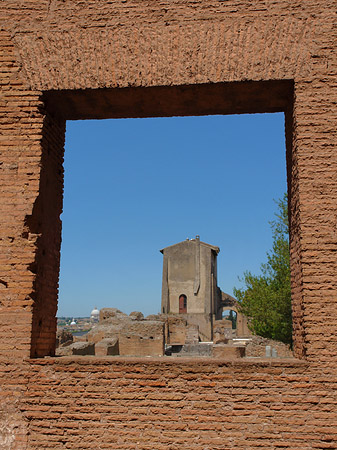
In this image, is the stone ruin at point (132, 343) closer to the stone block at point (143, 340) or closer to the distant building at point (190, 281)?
the stone block at point (143, 340)

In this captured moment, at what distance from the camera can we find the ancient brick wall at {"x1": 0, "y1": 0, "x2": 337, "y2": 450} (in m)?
4.15

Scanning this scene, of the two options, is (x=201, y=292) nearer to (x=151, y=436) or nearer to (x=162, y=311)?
(x=162, y=311)

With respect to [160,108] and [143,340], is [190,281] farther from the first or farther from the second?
[160,108]

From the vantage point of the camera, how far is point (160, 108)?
5.40 m

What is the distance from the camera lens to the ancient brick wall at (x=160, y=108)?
4.15 meters

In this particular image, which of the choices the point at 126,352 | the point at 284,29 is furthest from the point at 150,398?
the point at 126,352

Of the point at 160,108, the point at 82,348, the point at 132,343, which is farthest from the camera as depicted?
the point at 132,343

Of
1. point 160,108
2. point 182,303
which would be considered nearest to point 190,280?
point 182,303

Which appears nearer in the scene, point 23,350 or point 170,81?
point 23,350

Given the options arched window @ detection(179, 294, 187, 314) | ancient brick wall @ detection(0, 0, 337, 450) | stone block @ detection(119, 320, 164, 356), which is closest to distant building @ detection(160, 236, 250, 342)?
arched window @ detection(179, 294, 187, 314)

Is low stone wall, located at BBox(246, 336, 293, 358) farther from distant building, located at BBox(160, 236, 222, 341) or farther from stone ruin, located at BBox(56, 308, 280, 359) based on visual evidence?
distant building, located at BBox(160, 236, 222, 341)

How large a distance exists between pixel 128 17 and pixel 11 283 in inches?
129

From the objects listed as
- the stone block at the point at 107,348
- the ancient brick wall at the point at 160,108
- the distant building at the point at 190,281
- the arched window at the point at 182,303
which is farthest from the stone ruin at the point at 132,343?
the arched window at the point at 182,303

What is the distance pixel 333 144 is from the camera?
448cm
